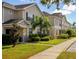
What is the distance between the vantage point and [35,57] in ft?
11.8

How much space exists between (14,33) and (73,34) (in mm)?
809

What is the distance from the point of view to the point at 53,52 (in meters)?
3.59

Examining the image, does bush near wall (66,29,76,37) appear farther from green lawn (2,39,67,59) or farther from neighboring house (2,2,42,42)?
neighboring house (2,2,42,42)

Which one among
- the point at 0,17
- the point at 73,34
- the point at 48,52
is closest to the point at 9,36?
the point at 0,17

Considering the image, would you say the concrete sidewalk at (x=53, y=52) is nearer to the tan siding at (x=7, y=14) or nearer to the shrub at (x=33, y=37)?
the shrub at (x=33, y=37)

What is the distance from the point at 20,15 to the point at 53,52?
0.70m

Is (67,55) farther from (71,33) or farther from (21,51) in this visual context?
(21,51)

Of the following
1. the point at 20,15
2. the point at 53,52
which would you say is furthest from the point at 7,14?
the point at 53,52

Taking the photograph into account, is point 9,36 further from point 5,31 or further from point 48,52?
point 48,52

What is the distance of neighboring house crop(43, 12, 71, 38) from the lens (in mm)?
3689

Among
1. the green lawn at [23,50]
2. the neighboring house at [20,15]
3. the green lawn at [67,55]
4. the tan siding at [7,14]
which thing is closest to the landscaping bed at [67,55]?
the green lawn at [67,55]

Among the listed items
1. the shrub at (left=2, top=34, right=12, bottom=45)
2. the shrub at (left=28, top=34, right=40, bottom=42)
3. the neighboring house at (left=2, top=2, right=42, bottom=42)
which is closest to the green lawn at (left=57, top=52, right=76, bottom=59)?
the shrub at (left=28, top=34, right=40, bottom=42)

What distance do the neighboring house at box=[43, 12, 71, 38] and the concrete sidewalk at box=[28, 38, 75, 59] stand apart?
17 centimetres

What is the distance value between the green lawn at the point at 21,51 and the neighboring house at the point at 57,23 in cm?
25
